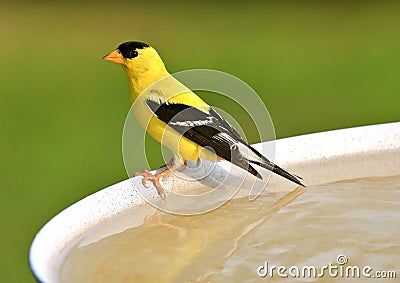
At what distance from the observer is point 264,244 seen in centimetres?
169

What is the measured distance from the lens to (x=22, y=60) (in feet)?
19.1

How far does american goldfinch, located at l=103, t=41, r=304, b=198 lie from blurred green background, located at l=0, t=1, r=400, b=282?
1.46m

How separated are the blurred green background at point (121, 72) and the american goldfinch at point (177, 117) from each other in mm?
1463

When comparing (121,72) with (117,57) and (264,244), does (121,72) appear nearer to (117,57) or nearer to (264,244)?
(117,57)

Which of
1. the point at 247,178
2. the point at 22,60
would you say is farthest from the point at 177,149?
the point at 22,60

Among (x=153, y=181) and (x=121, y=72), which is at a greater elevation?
(x=153, y=181)

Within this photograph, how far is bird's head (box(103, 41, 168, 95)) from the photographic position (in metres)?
2.58

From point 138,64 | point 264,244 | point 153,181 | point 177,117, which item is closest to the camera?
point 264,244

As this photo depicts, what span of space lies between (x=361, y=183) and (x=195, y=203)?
1.32 feet

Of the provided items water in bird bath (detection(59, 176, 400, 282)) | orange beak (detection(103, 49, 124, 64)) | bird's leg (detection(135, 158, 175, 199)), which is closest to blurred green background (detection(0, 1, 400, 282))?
orange beak (detection(103, 49, 124, 64))

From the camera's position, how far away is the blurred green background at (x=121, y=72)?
4.42 m

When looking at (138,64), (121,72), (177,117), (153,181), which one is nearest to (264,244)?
(153,181)

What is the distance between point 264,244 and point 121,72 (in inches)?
161

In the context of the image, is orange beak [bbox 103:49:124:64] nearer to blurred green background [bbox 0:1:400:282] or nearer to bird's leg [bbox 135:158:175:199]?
bird's leg [bbox 135:158:175:199]
